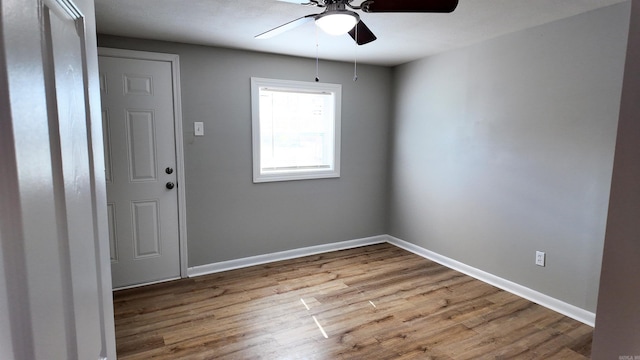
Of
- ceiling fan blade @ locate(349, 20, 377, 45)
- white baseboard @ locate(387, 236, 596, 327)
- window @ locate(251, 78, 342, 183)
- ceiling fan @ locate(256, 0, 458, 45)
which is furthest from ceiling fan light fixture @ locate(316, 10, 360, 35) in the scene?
white baseboard @ locate(387, 236, 596, 327)

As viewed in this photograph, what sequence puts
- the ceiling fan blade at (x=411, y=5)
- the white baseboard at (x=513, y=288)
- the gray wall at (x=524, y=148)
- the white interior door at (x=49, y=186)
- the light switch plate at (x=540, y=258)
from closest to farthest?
the white interior door at (x=49, y=186) → the ceiling fan blade at (x=411, y=5) → the gray wall at (x=524, y=148) → the white baseboard at (x=513, y=288) → the light switch plate at (x=540, y=258)

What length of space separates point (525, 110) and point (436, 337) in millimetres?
1976

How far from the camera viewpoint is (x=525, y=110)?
2824 mm

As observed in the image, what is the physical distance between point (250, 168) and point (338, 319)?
5.78 ft

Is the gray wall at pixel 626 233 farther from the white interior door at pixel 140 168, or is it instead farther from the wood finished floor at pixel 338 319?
the white interior door at pixel 140 168

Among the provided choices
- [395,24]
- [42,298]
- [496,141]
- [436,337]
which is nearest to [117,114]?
[395,24]

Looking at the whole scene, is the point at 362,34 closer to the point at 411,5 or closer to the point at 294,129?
the point at 411,5

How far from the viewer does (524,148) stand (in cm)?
285

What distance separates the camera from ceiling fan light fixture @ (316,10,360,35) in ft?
5.36

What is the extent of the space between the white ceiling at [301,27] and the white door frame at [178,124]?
15 cm

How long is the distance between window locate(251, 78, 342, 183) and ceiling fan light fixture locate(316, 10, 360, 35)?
1.87m

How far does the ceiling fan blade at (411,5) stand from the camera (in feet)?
5.12

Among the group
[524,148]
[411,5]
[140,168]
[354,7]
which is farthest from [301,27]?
[524,148]

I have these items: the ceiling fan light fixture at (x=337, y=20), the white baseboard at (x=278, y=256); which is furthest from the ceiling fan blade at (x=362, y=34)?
the white baseboard at (x=278, y=256)
